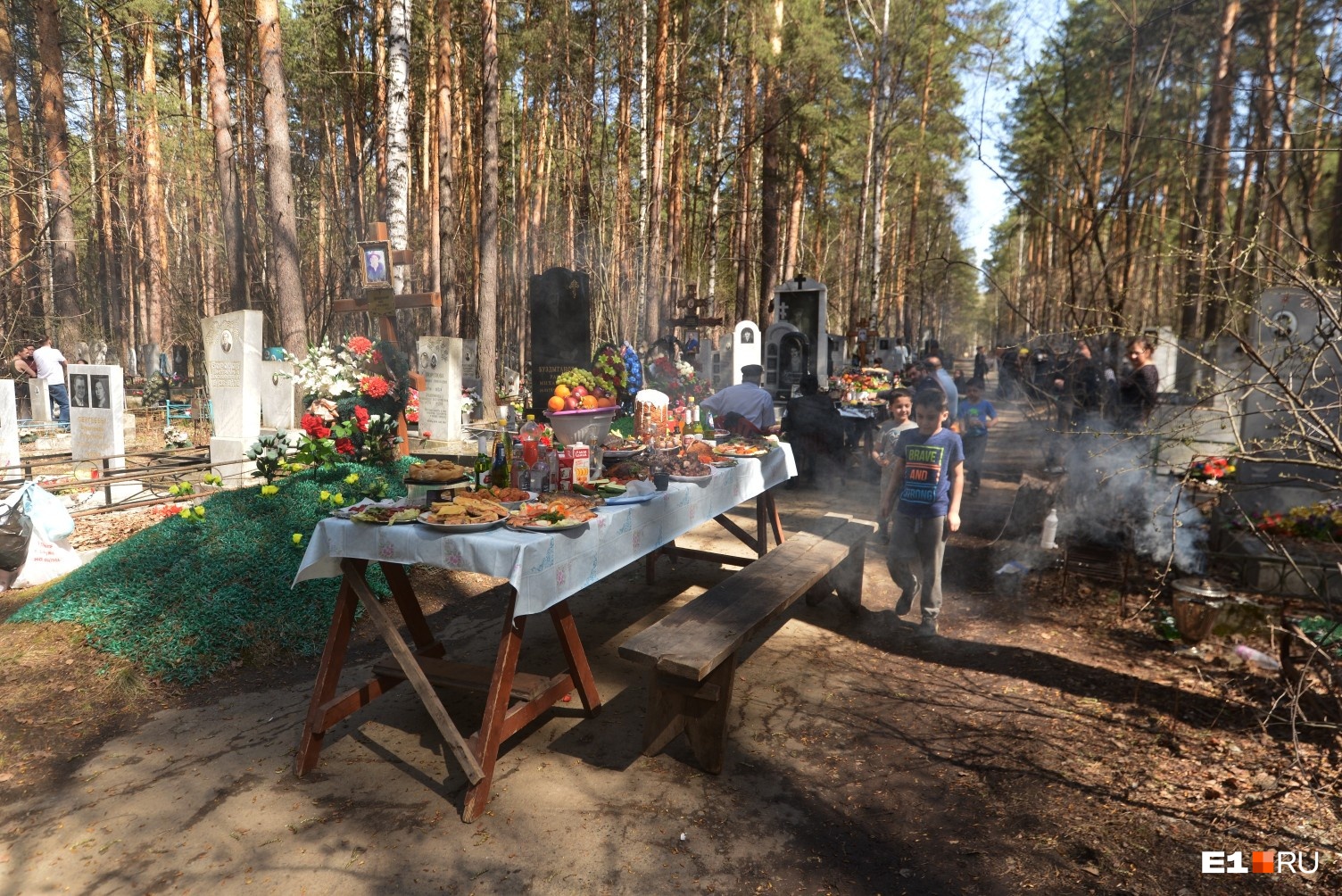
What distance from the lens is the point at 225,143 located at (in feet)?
50.2

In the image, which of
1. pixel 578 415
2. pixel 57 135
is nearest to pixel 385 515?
pixel 578 415

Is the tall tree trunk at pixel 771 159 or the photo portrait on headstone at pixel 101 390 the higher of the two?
the tall tree trunk at pixel 771 159

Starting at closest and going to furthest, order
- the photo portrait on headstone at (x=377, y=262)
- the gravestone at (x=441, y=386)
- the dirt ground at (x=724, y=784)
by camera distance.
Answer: the dirt ground at (x=724, y=784) → the photo portrait on headstone at (x=377, y=262) → the gravestone at (x=441, y=386)

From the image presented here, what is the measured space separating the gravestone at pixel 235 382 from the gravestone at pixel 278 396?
0.55 m

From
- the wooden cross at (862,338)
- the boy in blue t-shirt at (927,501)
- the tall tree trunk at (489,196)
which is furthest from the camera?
the wooden cross at (862,338)

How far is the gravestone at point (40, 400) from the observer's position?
14.8m

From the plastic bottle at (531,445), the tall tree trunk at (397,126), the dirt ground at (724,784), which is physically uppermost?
the tall tree trunk at (397,126)

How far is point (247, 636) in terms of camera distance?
5293mm

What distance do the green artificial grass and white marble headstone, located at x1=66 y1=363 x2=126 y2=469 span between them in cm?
454

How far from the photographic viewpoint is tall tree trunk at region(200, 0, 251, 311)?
13477mm

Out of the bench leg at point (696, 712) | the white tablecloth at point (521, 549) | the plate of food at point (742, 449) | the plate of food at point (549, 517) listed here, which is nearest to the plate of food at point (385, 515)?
the white tablecloth at point (521, 549)

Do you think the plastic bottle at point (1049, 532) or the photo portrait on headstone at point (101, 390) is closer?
the plastic bottle at point (1049, 532)

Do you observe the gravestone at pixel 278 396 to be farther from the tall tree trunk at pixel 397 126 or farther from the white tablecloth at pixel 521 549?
the white tablecloth at pixel 521 549

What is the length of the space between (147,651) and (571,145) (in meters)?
26.1
